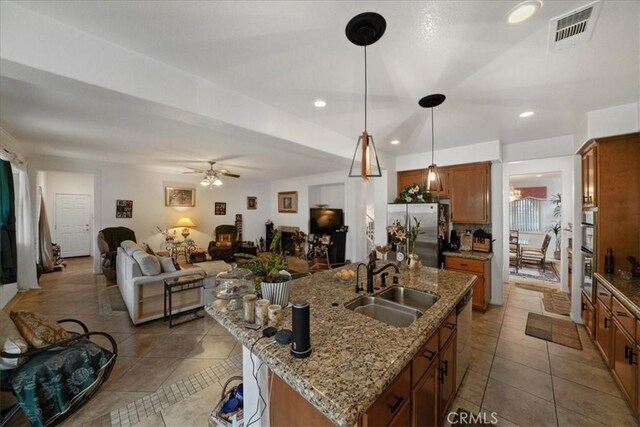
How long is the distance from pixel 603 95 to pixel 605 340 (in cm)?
234

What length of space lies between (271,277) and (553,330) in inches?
149

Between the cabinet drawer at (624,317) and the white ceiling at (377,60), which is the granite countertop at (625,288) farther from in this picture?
the white ceiling at (377,60)

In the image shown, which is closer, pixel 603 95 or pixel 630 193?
pixel 603 95

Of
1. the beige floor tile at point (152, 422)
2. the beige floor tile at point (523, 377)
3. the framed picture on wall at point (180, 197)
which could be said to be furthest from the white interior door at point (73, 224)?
the beige floor tile at point (523, 377)

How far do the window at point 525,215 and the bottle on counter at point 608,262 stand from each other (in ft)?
19.0

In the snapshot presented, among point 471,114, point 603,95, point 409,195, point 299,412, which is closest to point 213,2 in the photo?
point 299,412

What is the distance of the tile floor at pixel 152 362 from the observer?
1891 mm

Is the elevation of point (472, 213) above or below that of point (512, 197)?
below

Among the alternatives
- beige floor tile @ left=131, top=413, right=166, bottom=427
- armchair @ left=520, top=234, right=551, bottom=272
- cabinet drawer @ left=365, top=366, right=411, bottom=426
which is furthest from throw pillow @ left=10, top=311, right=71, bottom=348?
armchair @ left=520, top=234, right=551, bottom=272

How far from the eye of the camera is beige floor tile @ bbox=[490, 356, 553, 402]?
6.83ft

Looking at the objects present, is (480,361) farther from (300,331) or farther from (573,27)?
(573,27)

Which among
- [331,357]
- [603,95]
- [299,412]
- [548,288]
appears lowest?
[548,288]

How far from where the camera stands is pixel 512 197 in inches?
279

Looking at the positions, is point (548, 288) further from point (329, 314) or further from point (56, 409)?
point (56, 409)
